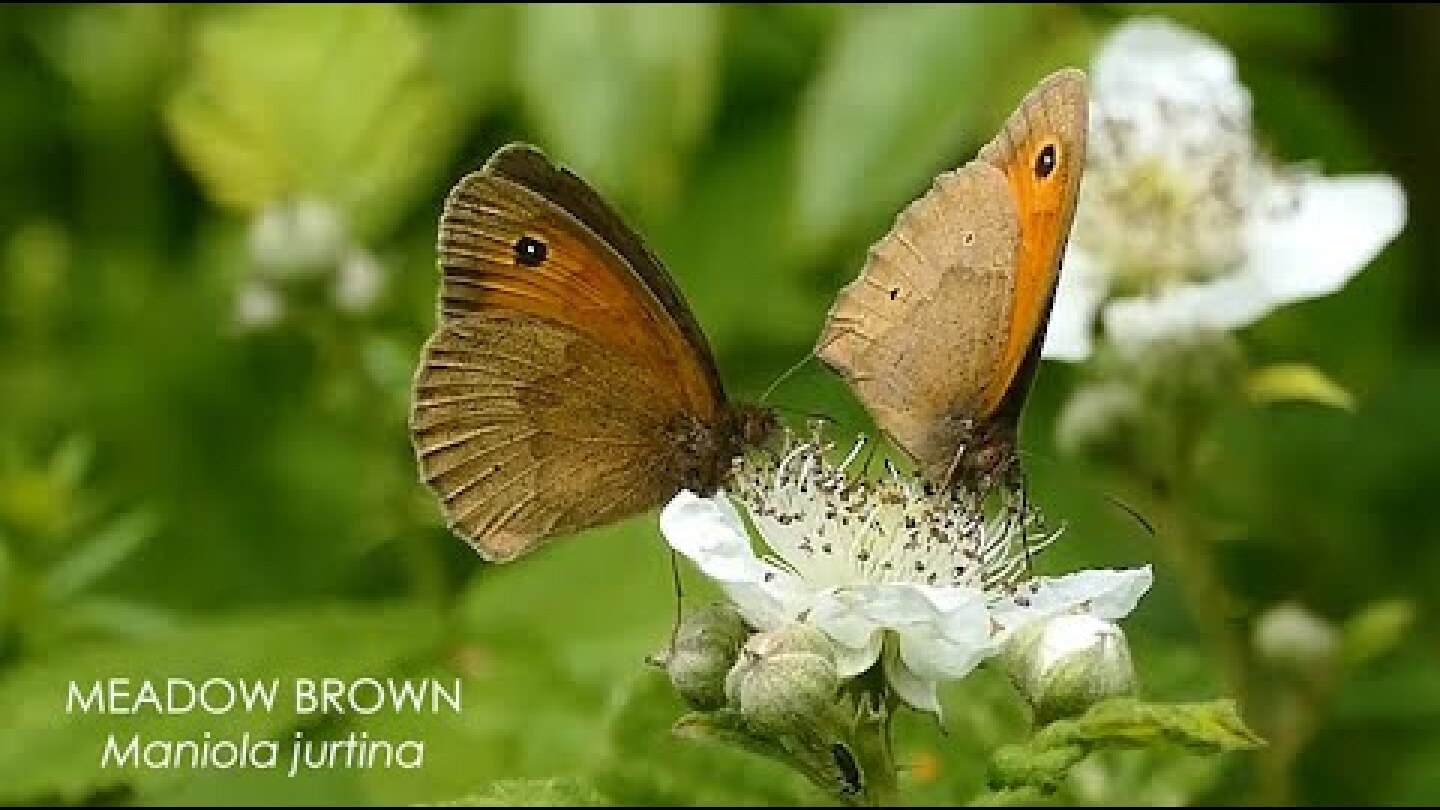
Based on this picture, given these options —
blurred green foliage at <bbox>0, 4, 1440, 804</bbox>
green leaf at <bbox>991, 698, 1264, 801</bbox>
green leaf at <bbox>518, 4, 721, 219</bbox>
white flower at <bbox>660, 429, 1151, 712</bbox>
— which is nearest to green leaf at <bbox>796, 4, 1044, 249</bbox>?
blurred green foliage at <bbox>0, 4, 1440, 804</bbox>

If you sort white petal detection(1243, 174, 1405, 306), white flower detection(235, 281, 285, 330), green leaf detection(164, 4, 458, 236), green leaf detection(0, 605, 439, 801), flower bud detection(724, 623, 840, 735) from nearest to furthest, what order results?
flower bud detection(724, 623, 840, 735)
green leaf detection(0, 605, 439, 801)
white petal detection(1243, 174, 1405, 306)
white flower detection(235, 281, 285, 330)
green leaf detection(164, 4, 458, 236)

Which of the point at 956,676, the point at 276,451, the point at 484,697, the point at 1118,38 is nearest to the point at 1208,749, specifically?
the point at 956,676

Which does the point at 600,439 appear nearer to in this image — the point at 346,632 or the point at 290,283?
the point at 346,632

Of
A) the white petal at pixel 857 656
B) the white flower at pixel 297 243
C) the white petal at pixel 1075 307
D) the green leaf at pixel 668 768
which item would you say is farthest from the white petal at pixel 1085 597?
the white flower at pixel 297 243

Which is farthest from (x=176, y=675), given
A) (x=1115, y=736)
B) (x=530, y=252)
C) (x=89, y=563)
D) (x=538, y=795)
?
(x=1115, y=736)

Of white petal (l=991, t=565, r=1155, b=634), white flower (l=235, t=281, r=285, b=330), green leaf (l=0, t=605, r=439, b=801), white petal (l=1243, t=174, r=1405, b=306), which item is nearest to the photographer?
white petal (l=991, t=565, r=1155, b=634)

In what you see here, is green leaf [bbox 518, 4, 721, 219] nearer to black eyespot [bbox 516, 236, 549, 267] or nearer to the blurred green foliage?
the blurred green foliage

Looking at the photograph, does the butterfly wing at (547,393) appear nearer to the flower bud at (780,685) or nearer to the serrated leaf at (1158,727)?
the flower bud at (780,685)

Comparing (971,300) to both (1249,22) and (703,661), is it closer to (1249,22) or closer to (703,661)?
(703,661)
